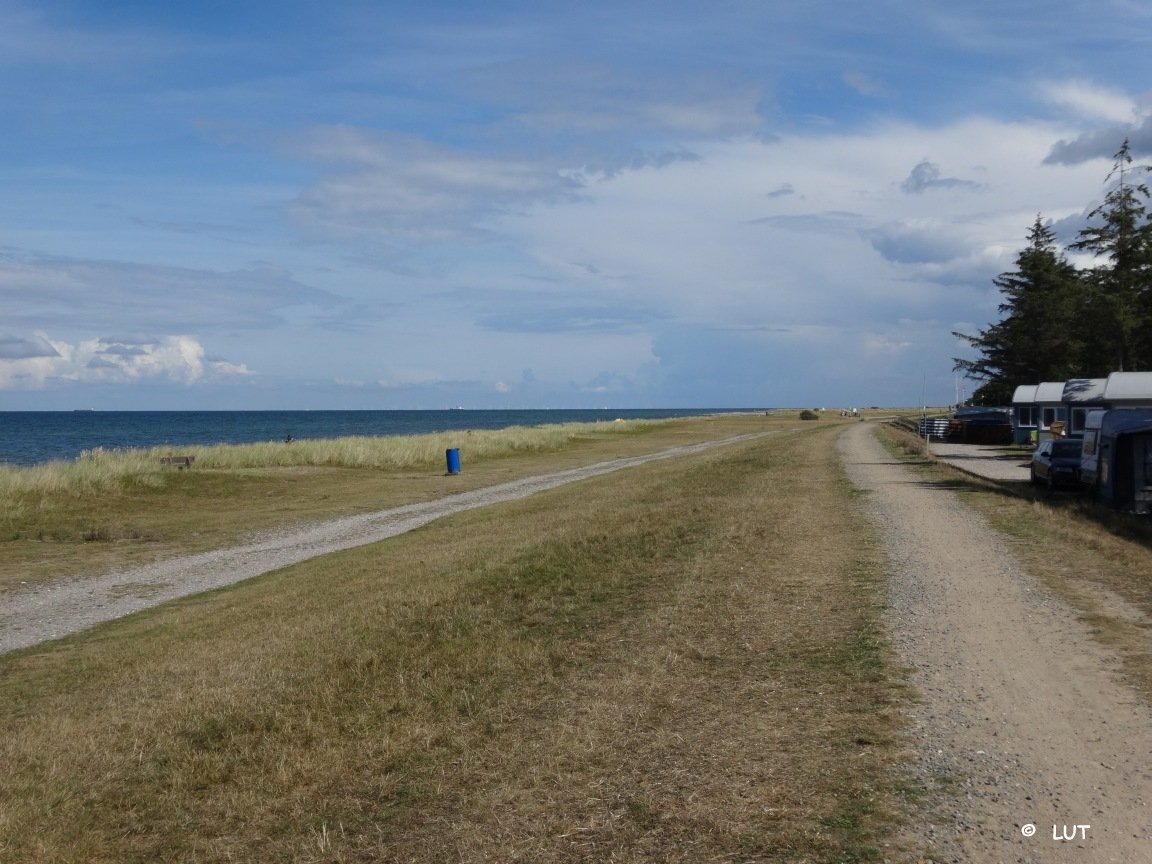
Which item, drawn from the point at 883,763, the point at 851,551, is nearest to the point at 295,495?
the point at 851,551

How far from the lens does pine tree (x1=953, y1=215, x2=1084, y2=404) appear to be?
59656mm

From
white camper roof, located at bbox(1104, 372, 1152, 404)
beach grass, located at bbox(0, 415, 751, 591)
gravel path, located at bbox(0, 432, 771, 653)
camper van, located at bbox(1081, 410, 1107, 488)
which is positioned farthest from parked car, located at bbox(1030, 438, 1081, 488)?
beach grass, located at bbox(0, 415, 751, 591)

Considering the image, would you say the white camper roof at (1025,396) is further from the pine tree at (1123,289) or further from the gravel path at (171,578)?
the gravel path at (171,578)

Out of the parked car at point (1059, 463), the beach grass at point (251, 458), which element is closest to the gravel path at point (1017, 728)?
the parked car at point (1059, 463)

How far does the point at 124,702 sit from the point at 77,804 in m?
2.62

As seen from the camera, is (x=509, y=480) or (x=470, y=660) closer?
(x=470, y=660)

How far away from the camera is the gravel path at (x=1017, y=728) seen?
15.9 ft

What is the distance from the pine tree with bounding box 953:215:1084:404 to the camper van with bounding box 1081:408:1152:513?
4109 cm

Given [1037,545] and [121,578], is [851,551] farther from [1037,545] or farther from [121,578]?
[121,578]

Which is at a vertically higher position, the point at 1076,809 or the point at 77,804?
the point at 1076,809

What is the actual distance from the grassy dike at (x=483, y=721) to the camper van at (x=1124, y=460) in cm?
806

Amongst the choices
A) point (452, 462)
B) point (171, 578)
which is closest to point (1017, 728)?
point (171, 578)

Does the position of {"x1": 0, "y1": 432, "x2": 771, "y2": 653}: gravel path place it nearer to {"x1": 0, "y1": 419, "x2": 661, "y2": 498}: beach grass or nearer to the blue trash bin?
{"x1": 0, "y1": 419, "x2": 661, "y2": 498}: beach grass

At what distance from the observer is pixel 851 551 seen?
1373 cm
